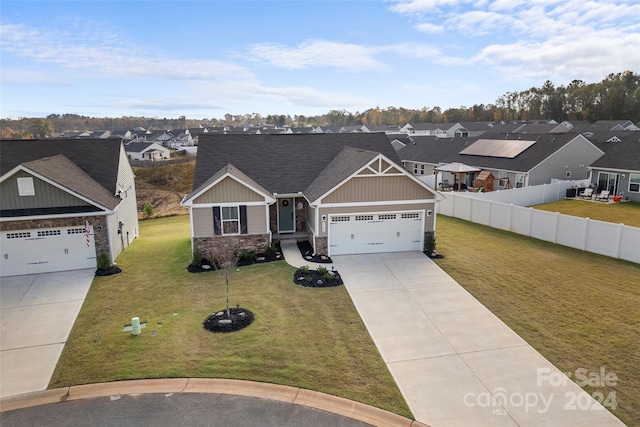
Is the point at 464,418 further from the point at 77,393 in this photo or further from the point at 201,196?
the point at 201,196

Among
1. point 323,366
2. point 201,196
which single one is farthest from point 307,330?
point 201,196

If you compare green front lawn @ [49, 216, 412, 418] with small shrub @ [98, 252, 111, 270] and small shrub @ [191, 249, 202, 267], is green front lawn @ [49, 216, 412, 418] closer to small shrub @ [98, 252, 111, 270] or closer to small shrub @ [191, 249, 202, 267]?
small shrub @ [98, 252, 111, 270]

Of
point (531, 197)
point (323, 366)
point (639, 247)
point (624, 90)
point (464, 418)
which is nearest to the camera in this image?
point (464, 418)

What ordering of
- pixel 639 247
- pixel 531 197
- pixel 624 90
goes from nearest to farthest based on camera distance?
pixel 639 247, pixel 531 197, pixel 624 90

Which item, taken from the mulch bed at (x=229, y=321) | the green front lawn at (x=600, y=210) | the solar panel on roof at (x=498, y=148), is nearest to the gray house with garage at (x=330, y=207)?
the mulch bed at (x=229, y=321)

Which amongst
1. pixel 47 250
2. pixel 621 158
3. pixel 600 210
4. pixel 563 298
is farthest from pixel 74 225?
pixel 621 158

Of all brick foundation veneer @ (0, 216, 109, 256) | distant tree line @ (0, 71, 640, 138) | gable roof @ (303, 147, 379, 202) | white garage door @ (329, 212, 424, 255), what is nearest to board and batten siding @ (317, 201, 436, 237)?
white garage door @ (329, 212, 424, 255)
